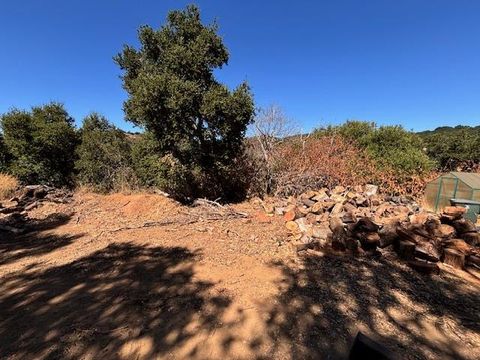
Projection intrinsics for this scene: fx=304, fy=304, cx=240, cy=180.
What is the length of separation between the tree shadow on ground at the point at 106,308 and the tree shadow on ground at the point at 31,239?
1.15 metres

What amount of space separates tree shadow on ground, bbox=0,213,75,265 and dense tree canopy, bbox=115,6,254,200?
3.09 meters

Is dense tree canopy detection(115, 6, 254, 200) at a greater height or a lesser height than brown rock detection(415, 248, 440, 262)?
greater

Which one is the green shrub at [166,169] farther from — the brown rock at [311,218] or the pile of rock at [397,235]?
the brown rock at [311,218]

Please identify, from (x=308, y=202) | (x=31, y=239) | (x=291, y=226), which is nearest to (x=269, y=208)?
(x=308, y=202)

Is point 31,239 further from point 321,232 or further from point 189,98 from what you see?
point 321,232

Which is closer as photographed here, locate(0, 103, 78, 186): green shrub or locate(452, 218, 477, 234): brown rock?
locate(452, 218, 477, 234): brown rock

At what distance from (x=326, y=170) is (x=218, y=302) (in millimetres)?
6773

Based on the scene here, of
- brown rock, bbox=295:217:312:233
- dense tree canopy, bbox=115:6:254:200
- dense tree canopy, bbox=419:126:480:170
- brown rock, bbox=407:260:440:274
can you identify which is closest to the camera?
brown rock, bbox=407:260:440:274

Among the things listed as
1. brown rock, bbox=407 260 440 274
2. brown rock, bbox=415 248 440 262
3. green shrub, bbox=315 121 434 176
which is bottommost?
brown rock, bbox=407 260 440 274

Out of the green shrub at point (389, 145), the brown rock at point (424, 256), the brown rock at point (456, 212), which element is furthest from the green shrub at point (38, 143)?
the brown rock at point (456, 212)

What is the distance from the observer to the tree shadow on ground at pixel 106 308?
2615 millimetres

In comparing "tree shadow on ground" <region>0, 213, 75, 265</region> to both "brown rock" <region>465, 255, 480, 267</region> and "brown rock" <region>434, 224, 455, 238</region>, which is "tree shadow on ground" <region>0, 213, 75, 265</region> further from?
"brown rock" <region>465, 255, 480, 267</region>

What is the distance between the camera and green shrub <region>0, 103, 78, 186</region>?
11.2 meters

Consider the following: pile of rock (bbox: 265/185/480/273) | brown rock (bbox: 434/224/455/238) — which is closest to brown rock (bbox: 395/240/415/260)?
pile of rock (bbox: 265/185/480/273)
